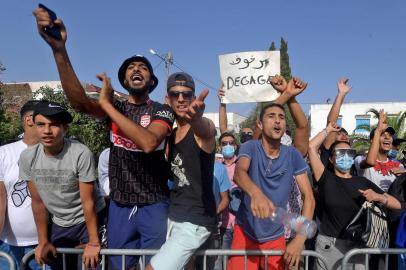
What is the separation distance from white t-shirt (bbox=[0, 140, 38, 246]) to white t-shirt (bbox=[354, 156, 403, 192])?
3941 mm

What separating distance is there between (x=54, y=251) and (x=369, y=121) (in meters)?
45.8

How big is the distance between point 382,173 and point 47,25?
13.9 feet

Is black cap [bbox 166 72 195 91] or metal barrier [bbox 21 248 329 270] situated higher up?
black cap [bbox 166 72 195 91]

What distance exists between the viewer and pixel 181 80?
9.98 feet

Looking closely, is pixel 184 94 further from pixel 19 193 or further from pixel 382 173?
pixel 382 173

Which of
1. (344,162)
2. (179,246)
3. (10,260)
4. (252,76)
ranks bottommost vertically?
(10,260)

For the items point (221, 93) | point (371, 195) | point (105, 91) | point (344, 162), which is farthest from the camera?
point (221, 93)

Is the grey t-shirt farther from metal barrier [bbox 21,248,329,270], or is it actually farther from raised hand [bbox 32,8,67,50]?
raised hand [bbox 32,8,67,50]

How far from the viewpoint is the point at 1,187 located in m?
3.53

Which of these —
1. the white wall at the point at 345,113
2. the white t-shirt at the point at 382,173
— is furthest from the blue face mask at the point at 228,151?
the white wall at the point at 345,113

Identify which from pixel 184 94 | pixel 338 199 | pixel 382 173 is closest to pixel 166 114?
pixel 184 94

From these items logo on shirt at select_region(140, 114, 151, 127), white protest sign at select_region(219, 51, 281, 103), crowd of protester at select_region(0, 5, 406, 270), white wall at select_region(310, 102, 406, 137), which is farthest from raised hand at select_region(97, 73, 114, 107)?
white wall at select_region(310, 102, 406, 137)

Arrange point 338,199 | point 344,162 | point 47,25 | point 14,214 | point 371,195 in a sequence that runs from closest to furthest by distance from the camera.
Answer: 1. point 47,25
2. point 14,214
3. point 371,195
4. point 338,199
5. point 344,162

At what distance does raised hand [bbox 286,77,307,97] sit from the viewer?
3.85 meters
